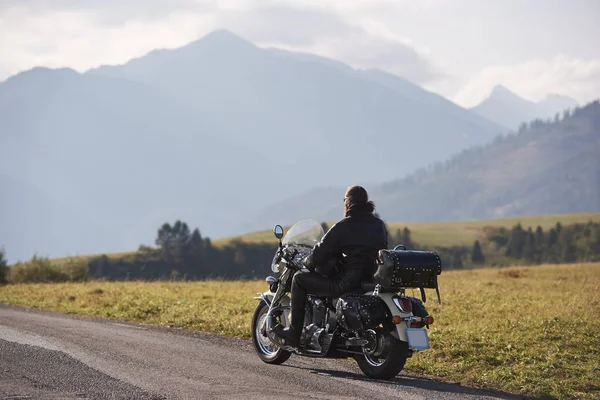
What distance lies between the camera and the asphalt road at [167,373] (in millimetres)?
9578

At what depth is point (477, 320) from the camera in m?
17.2

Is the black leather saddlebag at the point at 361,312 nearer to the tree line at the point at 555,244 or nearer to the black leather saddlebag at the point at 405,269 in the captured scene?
the black leather saddlebag at the point at 405,269

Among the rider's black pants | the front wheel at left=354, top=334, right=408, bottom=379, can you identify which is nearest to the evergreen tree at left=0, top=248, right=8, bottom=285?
the rider's black pants

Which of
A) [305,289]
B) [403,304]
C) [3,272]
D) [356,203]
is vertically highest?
[356,203]

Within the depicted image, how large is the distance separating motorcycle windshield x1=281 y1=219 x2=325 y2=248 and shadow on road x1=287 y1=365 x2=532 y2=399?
6.31 ft

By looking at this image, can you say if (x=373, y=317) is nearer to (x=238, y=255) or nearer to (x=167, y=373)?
(x=167, y=373)

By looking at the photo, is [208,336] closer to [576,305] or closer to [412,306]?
[412,306]

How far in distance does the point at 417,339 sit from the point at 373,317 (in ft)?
2.16

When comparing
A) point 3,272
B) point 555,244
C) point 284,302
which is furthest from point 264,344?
point 555,244

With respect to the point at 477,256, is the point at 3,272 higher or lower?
lower

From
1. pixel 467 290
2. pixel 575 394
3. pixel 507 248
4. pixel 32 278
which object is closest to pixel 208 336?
pixel 575 394

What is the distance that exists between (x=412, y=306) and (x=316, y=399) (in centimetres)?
219

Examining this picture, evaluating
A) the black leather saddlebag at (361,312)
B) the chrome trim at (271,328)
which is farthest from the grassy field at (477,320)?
the chrome trim at (271,328)

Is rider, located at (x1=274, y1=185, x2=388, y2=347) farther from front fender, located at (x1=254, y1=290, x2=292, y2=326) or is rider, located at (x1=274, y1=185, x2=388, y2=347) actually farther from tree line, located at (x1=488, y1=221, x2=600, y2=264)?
tree line, located at (x1=488, y1=221, x2=600, y2=264)
